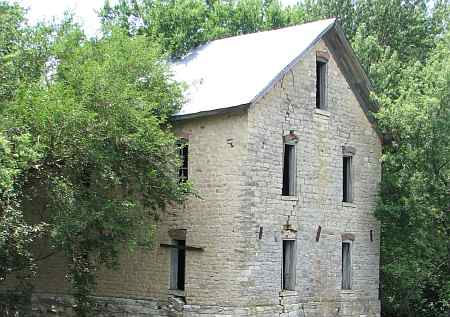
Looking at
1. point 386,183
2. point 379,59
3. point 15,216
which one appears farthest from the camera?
point 379,59

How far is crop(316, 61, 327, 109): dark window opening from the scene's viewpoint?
2348 centimetres

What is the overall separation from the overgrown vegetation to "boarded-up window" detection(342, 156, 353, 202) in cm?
110

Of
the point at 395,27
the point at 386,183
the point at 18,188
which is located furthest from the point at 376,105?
the point at 395,27

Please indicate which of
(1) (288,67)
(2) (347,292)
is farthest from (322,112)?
(2) (347,292)

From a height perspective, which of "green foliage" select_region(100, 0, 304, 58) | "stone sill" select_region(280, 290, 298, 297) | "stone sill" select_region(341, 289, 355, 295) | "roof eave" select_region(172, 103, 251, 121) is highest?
"green foliage" select_region(100, 0, 304, 58)

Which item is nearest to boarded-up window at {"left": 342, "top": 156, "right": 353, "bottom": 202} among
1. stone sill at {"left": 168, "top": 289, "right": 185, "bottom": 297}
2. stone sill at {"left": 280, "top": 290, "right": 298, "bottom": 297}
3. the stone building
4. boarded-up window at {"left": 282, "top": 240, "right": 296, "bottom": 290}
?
the stone building

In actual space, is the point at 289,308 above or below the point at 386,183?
below

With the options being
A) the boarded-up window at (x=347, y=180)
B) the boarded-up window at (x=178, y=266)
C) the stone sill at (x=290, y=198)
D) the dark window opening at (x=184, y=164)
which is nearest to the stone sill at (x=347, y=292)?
the boarded-up window at (x=347, y=180)

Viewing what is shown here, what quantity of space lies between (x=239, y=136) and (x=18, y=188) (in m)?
5.90

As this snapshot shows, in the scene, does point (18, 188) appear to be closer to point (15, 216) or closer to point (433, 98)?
point (15, 216)

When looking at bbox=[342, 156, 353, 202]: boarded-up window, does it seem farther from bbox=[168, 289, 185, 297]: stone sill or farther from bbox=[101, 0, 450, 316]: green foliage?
bbox=[168, 289, 185, 297]: stone sill

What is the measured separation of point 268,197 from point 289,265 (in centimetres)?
222

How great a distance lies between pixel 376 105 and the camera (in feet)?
82.3

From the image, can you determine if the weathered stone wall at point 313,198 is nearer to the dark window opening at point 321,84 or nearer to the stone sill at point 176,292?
the dark window opening at point 321,84
